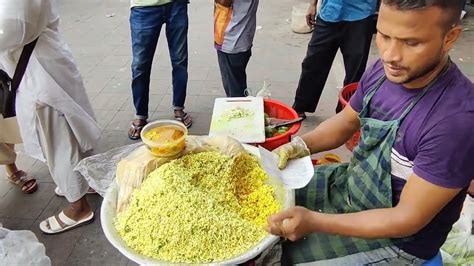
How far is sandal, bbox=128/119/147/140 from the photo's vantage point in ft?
10.8

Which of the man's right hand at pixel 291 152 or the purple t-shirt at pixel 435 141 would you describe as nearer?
the purple t-shirt at pixel 435 141

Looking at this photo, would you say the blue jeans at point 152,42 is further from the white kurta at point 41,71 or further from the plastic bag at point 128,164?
→ the plastic bag at point 128,164

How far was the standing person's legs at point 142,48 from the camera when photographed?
3.00 m

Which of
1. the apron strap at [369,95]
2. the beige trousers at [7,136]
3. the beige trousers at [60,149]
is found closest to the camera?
the apron strap at [369,95]

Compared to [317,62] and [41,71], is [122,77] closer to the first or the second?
[317,62]

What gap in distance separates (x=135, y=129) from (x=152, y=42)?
2.27 feet

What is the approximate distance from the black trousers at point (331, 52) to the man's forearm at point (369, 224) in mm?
2038

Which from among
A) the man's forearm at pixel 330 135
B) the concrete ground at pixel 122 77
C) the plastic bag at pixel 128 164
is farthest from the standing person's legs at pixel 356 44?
the plastic bag at pixel 128 164

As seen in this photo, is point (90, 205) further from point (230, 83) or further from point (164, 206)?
point (164, 206)

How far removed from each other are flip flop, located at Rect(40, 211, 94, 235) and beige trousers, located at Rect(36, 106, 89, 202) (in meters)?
0.15

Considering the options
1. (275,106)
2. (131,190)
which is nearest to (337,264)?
(131,190)

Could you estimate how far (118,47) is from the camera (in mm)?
5012

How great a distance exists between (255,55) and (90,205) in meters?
2.75

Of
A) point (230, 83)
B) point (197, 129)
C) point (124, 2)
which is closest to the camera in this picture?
point (230, 83)
